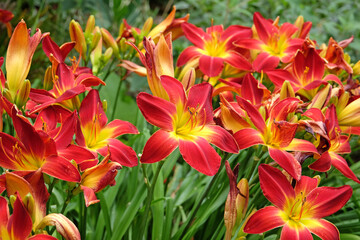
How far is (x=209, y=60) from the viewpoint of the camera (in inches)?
52.9

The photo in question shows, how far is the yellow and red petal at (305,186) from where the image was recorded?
3.22 ft

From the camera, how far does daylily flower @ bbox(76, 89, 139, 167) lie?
0.93 metres

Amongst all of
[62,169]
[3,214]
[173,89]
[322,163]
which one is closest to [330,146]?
[322,163]

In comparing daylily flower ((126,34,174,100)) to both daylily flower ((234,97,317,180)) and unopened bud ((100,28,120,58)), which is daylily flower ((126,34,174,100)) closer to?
daylily flower ((234,97,317,180))

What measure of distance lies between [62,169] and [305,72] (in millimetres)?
761

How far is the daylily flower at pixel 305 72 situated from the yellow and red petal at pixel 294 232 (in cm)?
45

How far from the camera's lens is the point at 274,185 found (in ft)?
3.07

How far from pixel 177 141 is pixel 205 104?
0.13 meters

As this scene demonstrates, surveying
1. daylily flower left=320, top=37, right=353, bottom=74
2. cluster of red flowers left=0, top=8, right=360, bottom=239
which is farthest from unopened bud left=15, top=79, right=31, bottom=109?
daylily flower left=320, top=37, right=353, bottom=74

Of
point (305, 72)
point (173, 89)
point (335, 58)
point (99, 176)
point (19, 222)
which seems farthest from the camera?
point (335, 58)

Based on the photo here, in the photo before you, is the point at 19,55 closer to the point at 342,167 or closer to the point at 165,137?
the point at 165,137

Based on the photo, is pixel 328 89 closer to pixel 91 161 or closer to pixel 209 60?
pixel 209 60

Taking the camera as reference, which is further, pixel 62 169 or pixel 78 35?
pixel 78 35

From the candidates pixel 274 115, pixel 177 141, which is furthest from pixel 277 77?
pixel 177 141
